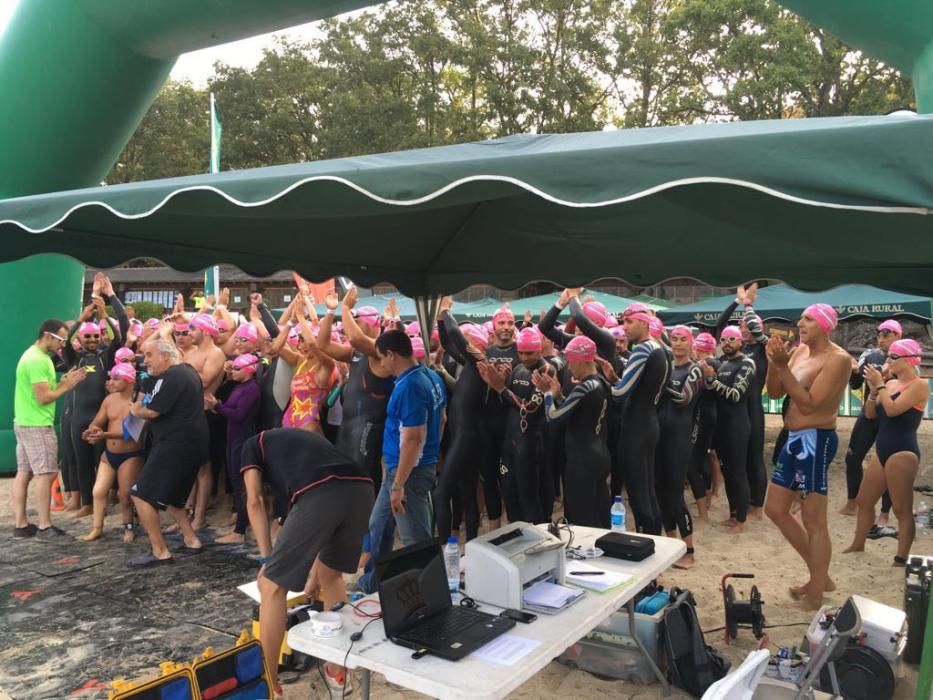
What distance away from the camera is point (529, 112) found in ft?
80.1

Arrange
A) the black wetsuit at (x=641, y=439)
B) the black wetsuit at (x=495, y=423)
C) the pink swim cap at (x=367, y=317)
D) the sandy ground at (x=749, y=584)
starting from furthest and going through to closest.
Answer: the black wetsuit at (x=495, y=423), the pink swim cap at (x=367, y=317), the black wetsuit at (x=641, y=439), the sandy ground at (x=749, y=584)

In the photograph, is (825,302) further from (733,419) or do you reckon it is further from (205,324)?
(205,324)

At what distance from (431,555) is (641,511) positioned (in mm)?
3007

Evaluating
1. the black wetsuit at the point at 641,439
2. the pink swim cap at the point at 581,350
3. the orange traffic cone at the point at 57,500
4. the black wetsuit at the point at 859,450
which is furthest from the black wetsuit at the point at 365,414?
the black wetsuit at the point at 859,450

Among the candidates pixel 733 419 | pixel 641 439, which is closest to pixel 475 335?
pixel 641 439

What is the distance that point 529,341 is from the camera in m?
5.46

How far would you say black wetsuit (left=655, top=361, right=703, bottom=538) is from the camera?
18.7 feet

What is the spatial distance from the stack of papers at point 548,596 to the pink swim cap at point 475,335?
3.37 m

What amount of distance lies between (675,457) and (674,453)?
3 cm

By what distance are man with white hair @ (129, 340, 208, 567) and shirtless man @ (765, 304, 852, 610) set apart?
13.9 ft

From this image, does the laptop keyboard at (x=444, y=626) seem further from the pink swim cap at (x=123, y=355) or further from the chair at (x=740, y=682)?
the pink swim cap at (x=123, y=355)

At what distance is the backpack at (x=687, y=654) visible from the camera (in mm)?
3551

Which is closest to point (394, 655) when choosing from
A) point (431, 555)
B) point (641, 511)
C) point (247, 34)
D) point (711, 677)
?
point (431, 555)

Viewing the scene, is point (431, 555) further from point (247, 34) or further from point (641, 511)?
point (247, 34)
